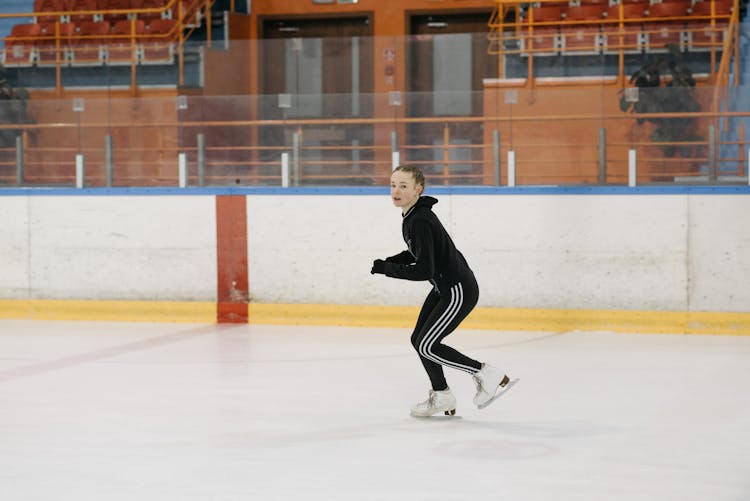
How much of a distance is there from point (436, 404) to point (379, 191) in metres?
4.82

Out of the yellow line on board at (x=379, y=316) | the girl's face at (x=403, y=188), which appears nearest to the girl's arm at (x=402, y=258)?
the girl's face at (x=403, y=188)

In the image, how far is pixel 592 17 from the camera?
17.0 metres

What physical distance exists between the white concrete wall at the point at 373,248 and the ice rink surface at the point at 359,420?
1.64 feet

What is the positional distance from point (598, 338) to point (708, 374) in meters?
2.08

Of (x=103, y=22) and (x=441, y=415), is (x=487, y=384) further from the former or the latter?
(x=103, y=22)

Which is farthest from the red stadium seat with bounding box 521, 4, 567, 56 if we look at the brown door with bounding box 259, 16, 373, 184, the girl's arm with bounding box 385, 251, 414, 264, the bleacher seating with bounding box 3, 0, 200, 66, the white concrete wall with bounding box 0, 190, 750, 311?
the girl's arm with bounding box 385, 251, 414, 264

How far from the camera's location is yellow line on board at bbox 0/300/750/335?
434 inches

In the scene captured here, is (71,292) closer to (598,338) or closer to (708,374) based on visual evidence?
(598,338)

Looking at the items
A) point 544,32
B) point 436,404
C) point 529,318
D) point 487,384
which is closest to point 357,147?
point 529,318

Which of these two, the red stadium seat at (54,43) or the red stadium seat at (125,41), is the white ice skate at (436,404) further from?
the red stadium seat at (54,43)

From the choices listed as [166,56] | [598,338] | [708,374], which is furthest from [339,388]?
[166,56]

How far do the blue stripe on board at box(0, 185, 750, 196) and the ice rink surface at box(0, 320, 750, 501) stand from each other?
4.12 feet

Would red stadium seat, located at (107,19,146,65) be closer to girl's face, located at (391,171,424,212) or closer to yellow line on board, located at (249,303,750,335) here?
yellow line on board, located at (249,303,750,335)

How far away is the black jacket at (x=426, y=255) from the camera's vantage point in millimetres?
6625
